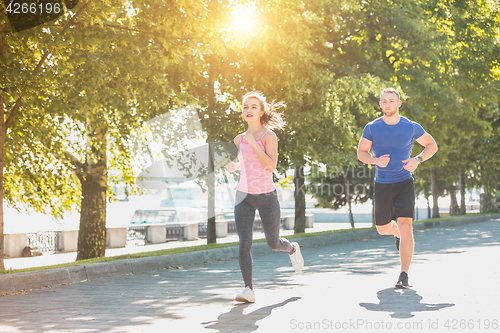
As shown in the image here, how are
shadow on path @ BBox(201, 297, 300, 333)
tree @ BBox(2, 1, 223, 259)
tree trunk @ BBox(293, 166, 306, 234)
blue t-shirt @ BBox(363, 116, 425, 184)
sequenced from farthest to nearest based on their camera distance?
1. tree trunk @ BBox(293, 166, 306, 234)
2. tree @ BBox(2, 1, 223, 259)
3. blue t-shirt @ BBox(363, 116, 425, 184)
4. shadow on path @ BBox(201, 297, 300, 333)

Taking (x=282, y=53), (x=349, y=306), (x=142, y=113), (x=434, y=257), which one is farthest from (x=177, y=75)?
(x=349, y=306)

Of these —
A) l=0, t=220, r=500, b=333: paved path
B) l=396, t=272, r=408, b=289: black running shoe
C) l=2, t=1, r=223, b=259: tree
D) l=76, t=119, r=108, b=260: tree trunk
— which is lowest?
l=0, t=220, r=500, b=333: paved path

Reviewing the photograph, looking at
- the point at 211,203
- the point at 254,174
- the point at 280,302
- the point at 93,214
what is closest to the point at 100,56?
the point at 93,214

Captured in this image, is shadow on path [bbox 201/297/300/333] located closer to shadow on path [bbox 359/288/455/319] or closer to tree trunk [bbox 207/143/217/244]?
shadow on path [bbox 359/288/455/319]

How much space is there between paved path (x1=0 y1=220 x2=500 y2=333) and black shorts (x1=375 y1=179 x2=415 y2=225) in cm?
80

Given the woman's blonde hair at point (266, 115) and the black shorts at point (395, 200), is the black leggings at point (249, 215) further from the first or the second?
the black shorts at point (395, 200)

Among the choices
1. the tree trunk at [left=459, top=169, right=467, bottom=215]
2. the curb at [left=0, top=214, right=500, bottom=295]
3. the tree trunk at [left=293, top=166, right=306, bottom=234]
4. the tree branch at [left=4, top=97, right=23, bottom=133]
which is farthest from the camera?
the tree trunk at [left=459, top=169, right=467, bottom=215]

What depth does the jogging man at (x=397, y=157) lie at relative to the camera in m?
6.87

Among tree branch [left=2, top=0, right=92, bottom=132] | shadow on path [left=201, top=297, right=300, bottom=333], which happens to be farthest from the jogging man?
tree branch [left=2, top=0, right=92, bottom=132]

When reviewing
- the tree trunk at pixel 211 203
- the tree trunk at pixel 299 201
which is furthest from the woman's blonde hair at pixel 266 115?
the tree trunk at pixel 299 201

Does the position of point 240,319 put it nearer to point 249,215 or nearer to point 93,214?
point 249,215

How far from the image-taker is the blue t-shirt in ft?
22.5

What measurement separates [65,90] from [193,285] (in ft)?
13.8

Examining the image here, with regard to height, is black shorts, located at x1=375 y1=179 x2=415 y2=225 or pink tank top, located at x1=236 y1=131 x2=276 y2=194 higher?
pink tank top, located at x1=236 y1=131 x2=276 y2=194
